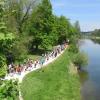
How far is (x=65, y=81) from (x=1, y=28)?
112 ft

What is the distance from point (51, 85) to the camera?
1550 inches

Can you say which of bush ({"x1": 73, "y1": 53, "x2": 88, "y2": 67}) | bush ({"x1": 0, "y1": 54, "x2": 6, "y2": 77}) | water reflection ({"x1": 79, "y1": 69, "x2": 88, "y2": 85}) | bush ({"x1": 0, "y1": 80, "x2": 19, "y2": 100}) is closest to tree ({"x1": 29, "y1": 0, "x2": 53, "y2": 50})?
bush ({"x1": 73, "y1": 53, "x2": 88, "y2": 67})

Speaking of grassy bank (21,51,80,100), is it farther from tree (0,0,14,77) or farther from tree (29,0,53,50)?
tree (0,0,14,77)

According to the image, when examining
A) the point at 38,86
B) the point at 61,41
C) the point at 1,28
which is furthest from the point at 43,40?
the point at 1,28

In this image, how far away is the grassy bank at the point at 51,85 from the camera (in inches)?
1330

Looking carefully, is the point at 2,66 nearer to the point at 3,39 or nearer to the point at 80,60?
the point at 3,39

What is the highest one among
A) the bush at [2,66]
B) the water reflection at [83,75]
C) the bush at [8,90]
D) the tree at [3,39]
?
the tree at [3,39]

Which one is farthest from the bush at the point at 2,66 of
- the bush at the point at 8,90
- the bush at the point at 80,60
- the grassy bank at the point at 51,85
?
the bush at the point at 80,60

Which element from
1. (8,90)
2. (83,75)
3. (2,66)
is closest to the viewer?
(8,90)

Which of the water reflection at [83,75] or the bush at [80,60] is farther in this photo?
the bush at [80,60]

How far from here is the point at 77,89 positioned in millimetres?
41750

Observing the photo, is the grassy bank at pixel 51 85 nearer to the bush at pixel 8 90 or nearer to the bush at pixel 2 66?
the bush at pixel 2 66

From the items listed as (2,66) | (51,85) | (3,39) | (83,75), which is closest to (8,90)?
(2,66)

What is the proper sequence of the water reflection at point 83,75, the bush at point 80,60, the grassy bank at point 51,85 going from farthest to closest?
the bush at point 80,60
the water reflection at point 83,75
the grassy bank at point 51,85
